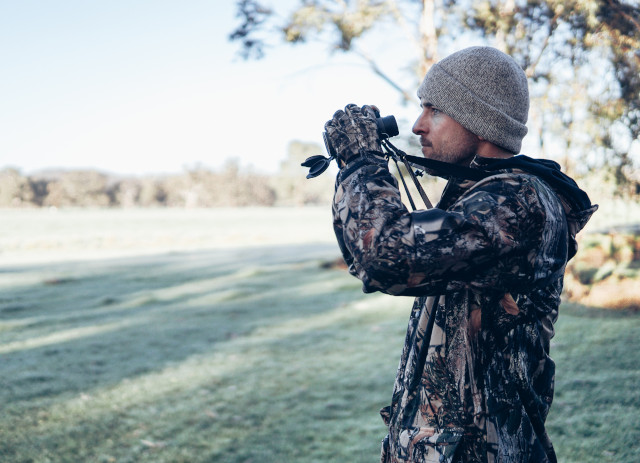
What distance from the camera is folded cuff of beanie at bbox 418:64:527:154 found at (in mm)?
1479

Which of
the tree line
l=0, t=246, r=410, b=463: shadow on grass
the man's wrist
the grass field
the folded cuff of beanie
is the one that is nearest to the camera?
the man's wrist

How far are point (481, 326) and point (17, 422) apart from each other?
441 cm

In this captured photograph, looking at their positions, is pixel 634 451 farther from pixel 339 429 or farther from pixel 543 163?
pixel 543 163

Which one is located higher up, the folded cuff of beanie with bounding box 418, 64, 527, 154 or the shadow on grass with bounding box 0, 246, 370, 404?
the folded cuff of beanie with bounding box 418, 64, 527, 154

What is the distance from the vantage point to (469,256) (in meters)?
1.21

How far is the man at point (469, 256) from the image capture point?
122cm

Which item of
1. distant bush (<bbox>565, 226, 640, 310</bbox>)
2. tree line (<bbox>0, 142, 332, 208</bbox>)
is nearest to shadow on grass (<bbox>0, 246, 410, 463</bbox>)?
distant bush (<bbox>565, 226, 640, 310</bbox>)

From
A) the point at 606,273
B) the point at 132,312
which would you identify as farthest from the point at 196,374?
the point at 606,273

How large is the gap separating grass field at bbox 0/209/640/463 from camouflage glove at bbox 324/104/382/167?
9.42 ft

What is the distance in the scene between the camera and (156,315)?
9.12 metres

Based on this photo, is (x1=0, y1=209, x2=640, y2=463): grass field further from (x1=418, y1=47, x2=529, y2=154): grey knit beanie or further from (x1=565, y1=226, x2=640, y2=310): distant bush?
(x1=418, y1=47, x2=529, y2=154): grey knit beanie

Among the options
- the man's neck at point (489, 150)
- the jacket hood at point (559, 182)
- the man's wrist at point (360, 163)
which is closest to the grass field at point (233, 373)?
the jacket hood at point (559, 182)

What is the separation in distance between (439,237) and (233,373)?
16.4ft

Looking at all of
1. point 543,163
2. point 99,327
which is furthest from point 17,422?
point 543,163
